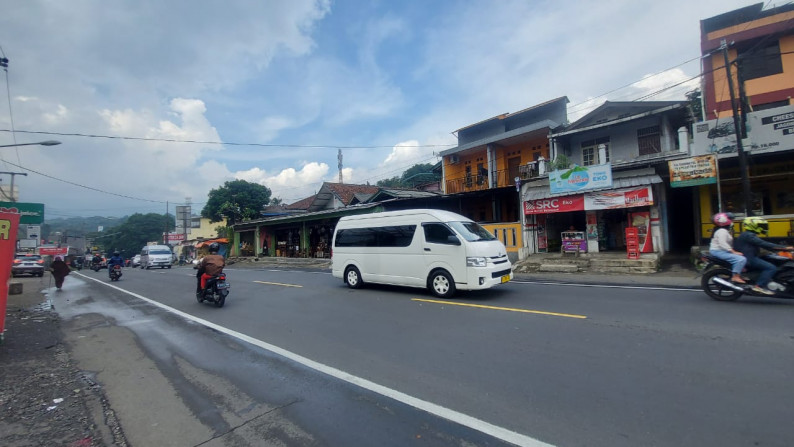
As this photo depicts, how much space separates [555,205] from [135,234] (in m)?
74.7

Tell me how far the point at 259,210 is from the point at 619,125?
3809 centimetres

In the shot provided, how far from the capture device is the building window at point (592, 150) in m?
18.0

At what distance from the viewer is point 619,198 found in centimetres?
1376

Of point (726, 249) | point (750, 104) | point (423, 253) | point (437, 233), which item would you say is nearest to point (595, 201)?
point (726, 249)

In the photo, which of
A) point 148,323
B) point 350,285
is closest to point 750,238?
point 350,285

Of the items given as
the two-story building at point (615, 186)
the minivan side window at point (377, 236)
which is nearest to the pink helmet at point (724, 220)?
the minivan side window at point (377, 236)

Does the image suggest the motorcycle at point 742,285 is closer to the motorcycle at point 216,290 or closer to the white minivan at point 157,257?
the motorcycle at point 216,290

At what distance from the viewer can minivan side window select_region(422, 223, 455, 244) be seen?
329 inches

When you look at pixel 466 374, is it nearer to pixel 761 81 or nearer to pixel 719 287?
pixel 719 287

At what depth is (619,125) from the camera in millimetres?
17516

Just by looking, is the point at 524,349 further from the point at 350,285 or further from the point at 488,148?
the point at 488,148

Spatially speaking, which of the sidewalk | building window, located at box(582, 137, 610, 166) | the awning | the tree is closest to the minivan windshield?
the sidewalk

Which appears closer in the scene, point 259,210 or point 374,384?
point 374,384

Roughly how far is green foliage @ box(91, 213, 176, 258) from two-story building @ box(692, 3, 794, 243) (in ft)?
240
